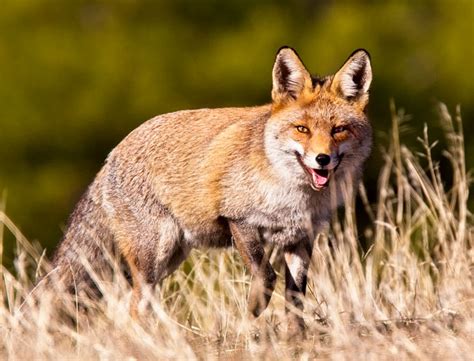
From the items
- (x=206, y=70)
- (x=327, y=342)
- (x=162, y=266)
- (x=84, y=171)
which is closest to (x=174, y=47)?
(x=206, y=70)

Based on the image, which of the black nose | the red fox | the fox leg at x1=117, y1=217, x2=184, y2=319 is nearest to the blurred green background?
the red fox

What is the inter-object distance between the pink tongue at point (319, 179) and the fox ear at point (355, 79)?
60 centimetres

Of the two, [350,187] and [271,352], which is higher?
[350,187]

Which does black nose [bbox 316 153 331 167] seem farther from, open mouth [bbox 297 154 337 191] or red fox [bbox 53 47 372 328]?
open mouth [bbox 297 154 337 191]

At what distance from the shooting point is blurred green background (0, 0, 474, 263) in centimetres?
1930

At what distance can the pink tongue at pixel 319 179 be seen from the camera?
19.8 feet

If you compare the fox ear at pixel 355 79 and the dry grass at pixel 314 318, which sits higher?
the fox ear at pixel 355 79

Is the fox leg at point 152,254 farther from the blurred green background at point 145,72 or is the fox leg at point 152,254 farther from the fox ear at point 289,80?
the blurred green background at point 145,72

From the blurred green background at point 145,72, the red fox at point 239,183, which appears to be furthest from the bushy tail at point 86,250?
the blurred green background at point 145,72

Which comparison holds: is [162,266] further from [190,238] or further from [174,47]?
[174,47]

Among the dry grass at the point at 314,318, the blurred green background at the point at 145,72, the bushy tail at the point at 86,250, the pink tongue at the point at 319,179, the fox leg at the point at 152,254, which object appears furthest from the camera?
the blurred green background at the point at 145,72

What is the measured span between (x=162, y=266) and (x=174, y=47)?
14194 mm

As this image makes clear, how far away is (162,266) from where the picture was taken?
691 cm

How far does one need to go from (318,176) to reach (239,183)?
0.61m
